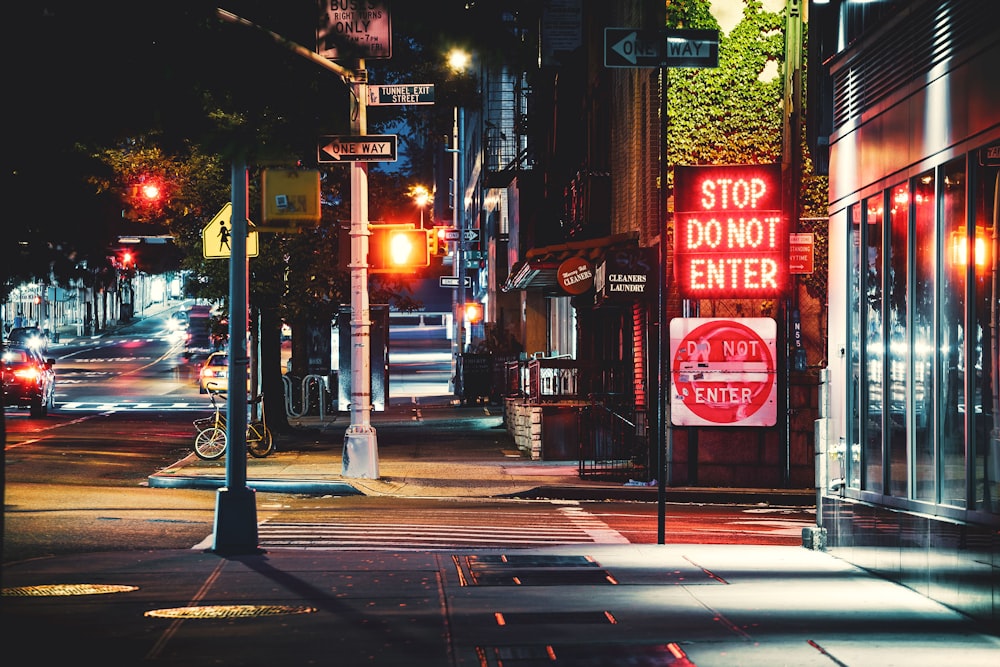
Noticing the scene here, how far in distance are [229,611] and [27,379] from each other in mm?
25828

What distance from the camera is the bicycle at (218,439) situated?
957 inches

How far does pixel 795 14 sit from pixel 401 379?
1560 inches

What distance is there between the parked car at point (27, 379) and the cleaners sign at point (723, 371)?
61.0 ft

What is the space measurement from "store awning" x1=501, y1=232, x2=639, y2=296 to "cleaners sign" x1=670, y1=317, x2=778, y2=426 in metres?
3.43

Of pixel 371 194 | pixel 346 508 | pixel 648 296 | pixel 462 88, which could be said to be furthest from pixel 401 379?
pixel 346 508

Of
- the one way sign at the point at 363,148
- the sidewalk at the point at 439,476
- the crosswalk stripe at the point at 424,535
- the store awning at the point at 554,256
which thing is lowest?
the sidewalk at the point at 439,476

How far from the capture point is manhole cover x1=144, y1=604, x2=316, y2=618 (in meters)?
9.45

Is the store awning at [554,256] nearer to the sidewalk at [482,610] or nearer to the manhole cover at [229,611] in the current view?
the sidewalk at [482,610]

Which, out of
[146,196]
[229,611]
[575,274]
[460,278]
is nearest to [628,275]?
[575,274]

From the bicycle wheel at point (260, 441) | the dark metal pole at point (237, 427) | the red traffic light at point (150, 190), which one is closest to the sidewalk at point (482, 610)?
the dark metal pole at point (237, 427)

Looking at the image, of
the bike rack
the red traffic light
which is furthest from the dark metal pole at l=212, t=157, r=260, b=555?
the bike rack

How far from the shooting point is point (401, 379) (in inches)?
2333

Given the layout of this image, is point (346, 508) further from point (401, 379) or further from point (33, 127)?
point (401, 379)

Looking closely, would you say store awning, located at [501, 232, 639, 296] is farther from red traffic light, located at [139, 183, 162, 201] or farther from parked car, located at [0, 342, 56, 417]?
parked car, located at [0, 342, 56, 417]
